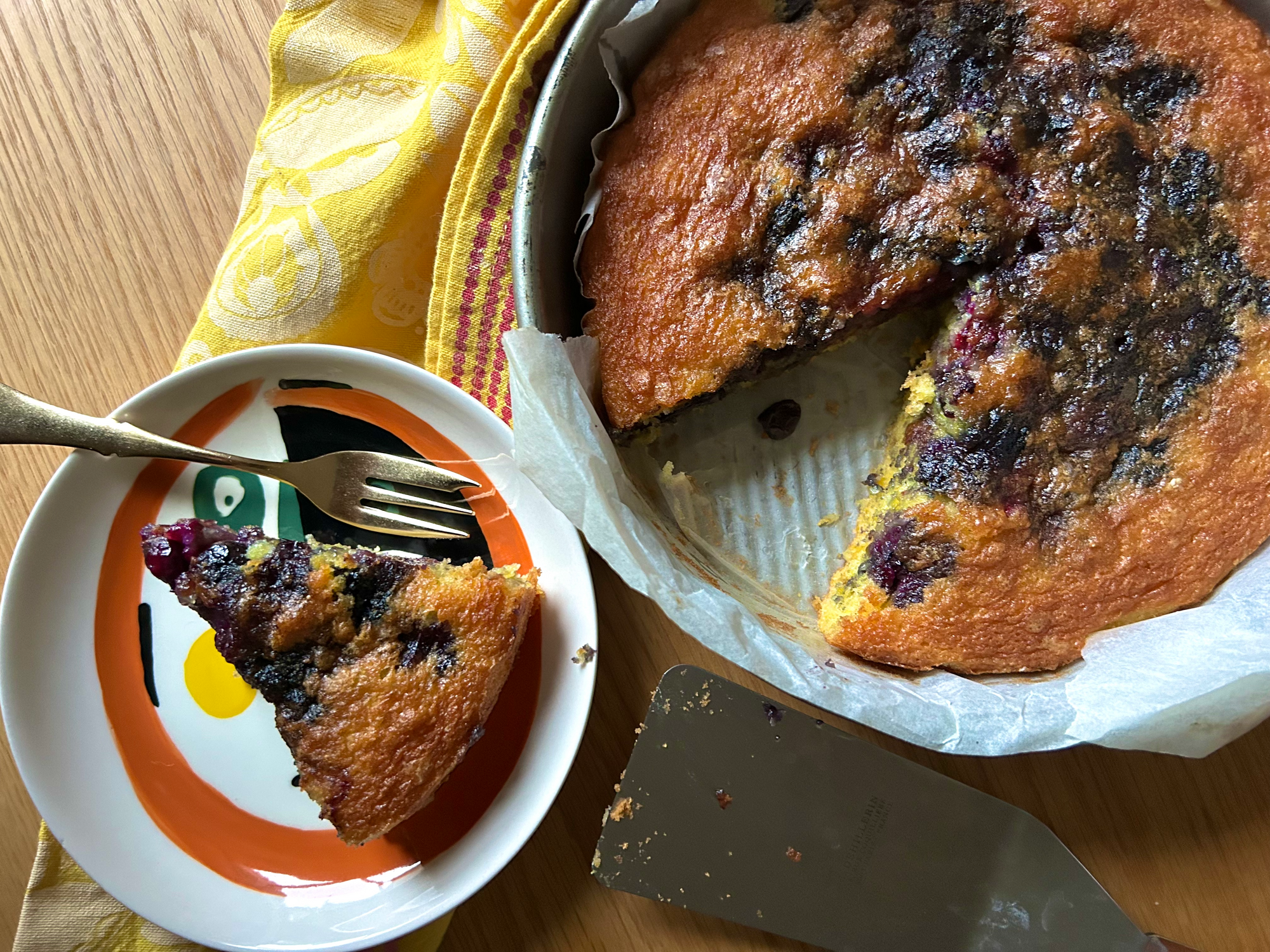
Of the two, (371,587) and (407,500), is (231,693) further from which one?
(407,500)

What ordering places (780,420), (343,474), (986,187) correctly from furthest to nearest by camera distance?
1. (780,420)
2. (343,474)
3. (986,187)

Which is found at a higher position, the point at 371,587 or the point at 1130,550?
the point at 371,587

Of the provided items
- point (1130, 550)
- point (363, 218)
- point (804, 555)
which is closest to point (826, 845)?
point (804, 555)

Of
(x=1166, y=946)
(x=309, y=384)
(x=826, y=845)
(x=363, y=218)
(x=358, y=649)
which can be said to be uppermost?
(x=363, y=218)

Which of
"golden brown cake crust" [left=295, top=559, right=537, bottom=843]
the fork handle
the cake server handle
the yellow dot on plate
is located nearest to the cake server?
the cake server handle

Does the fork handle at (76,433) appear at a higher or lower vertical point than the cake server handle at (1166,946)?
higher

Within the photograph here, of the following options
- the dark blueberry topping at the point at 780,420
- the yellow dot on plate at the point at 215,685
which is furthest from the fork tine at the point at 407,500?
the dark blueberry topping at the point at 780,420

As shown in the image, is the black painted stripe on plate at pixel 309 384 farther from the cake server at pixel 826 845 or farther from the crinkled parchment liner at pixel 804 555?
the cake server at pixel 826 845
